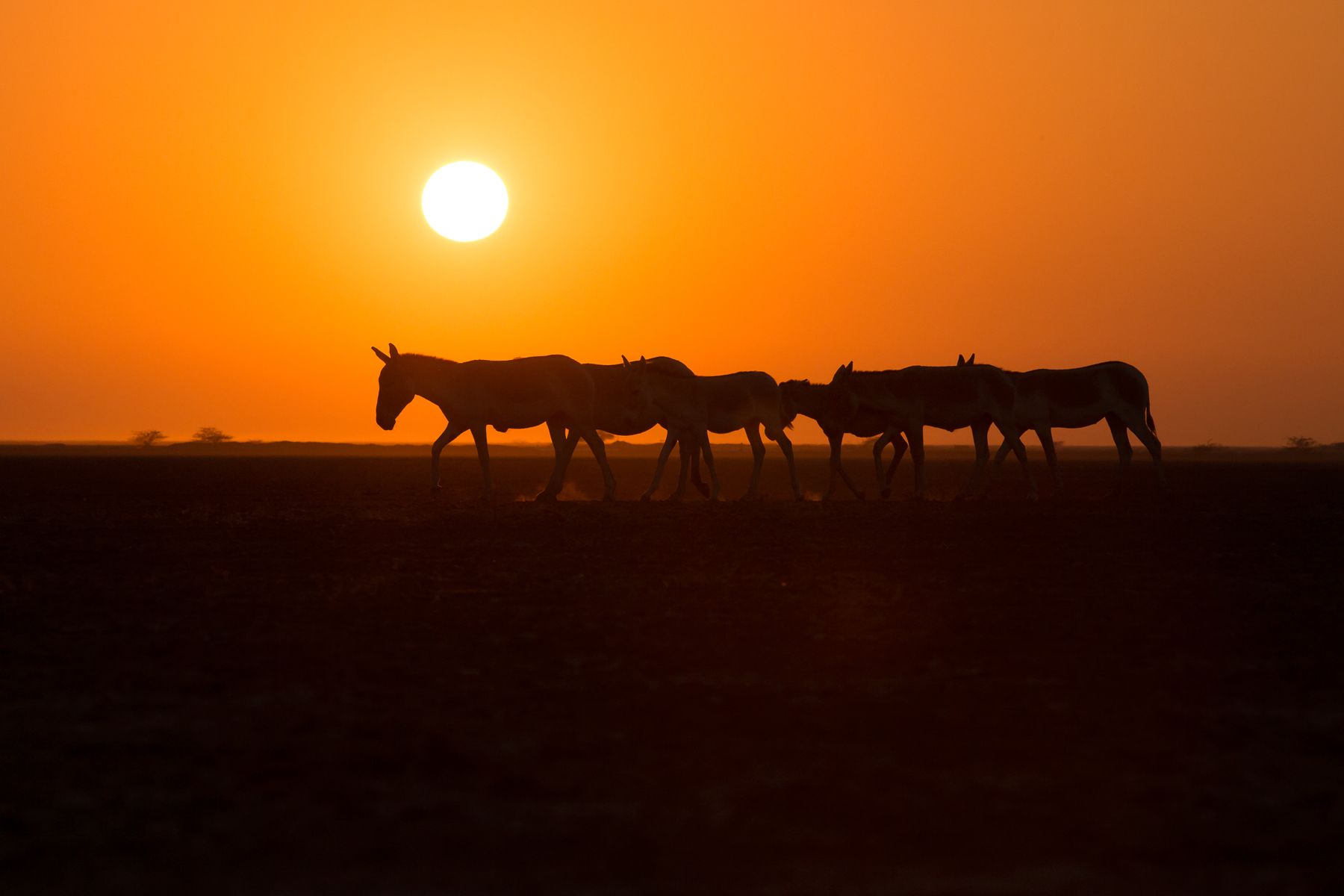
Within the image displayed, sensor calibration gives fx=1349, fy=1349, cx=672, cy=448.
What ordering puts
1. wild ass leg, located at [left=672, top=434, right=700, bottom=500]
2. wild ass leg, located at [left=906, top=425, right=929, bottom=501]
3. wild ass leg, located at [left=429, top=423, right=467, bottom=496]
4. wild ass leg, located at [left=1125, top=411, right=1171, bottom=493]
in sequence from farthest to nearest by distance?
wild ass leg, located at [left=1125, top=411, right=1171, bottom=493] < wild ass leg, located at [left=672, top=434, right=700, bottom=500] < wild ass leg, located at [left=906, top=425, right=929, bottom=501] < wild ass leg, located at [left=429, top=423, right=467, bottom=496]

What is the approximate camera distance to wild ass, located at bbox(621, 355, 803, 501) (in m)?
23.8

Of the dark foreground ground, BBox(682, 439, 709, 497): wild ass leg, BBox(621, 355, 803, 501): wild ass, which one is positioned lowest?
the dark foreground ground

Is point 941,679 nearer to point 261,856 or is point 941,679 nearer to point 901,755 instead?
point 901,755

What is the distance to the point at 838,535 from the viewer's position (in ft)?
58.0

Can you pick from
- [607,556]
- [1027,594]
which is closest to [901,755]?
[1027,594]

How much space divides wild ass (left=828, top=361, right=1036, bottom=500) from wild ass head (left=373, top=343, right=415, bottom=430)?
25.1 feet

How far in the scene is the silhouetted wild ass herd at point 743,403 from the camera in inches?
920

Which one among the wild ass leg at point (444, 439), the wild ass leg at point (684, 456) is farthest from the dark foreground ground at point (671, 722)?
the wild ass leg at point (684, 456)

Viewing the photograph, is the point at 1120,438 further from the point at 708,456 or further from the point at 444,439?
the point at 444,439

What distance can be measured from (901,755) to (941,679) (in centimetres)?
192

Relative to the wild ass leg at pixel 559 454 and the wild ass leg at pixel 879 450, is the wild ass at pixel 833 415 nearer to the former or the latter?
the wild ass leg at pixel 879 450

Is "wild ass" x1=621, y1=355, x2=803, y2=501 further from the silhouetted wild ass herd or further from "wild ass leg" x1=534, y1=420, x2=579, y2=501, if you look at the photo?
"wild ass leg" x1=534, y1=420, x2=579, y2=501

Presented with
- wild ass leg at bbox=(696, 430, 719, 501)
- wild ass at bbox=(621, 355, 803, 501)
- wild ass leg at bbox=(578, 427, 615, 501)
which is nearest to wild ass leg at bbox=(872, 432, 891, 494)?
wild ass at bbox=(621, 355, 803, 501)

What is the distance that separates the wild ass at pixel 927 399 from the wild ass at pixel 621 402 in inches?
116
